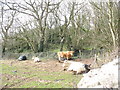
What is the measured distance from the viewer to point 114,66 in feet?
16.7

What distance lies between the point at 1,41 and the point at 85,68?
2444cm

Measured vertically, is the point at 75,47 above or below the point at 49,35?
below

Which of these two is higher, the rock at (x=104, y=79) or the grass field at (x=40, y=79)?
the rock at (x=104, y=79)

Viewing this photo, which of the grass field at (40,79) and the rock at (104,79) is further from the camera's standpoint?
the grass field at (40,79)

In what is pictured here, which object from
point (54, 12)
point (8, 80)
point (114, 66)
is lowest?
point (8, 80)

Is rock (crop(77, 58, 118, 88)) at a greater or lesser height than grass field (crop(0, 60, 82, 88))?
greater

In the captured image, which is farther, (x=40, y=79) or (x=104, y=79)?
(x=40, y=79)

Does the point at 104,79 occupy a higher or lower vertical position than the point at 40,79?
higher

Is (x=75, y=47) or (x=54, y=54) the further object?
(x=75, y=47)

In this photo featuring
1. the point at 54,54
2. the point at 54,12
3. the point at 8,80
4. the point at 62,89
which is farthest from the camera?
the point at 54,12

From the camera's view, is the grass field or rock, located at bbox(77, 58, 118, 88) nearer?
rock, located at bbox(77, 58, 118, 88)

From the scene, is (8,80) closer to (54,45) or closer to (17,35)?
(17,35)

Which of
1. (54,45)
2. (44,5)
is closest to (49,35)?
(54,45)

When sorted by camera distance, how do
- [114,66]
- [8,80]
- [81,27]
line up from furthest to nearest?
1. [81,27]
2. [8,80]
3. [114,66]
